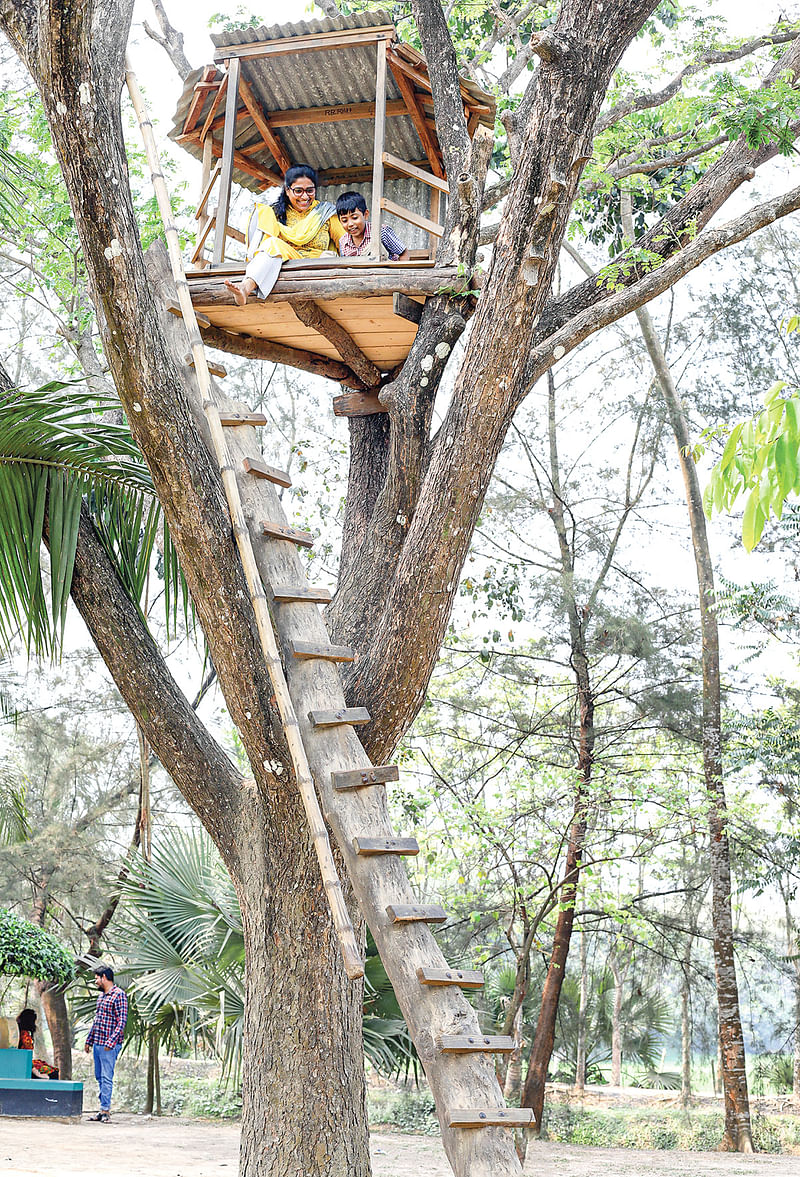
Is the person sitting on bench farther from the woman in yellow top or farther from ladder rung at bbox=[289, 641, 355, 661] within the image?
the woman in yellow top

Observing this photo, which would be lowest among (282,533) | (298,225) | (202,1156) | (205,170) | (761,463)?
(202,1156)

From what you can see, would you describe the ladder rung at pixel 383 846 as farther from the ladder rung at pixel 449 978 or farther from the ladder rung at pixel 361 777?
the ladder rung at pixel 449 978

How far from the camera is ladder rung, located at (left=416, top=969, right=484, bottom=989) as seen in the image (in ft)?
9.90

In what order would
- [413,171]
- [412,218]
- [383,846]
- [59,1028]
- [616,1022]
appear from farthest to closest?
[616,1022] → [59,1028] → [412,218] → [413,171] → [383,846]

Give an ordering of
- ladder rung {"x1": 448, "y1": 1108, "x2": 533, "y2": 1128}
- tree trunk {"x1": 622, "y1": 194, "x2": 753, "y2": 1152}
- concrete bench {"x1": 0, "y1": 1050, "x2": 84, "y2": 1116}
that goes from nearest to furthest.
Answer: ladder rung {"x1": 448, "y1": 1108, "x2": 533, "y2": 1128} < concrete bench {"x1": 0, "y1": 1050, "x2": 84, "y2": 1116} < tree trunk {"x1": 622, "y1": 194, "x2": 753, "y2": 1152}

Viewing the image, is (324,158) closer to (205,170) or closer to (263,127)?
(263,127)

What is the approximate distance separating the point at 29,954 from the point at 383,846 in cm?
676

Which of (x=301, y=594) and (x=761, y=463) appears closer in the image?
(x=761, y=463)

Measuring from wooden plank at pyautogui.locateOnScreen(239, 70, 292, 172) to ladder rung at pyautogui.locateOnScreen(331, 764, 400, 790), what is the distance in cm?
371

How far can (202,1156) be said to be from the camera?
25.2ft

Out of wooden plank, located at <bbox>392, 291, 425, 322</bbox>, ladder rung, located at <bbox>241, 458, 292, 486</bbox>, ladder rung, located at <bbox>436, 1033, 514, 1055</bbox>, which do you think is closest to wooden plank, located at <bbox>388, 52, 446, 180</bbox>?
wooden plank, located at <bbox>392, 291, 425, 322</bbox>

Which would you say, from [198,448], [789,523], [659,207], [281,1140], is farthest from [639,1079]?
[198,448]

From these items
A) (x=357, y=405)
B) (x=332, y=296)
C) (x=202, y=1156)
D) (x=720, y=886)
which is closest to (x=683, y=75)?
(x=357, y=405)

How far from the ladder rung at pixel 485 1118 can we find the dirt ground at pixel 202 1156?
417 centimetres
